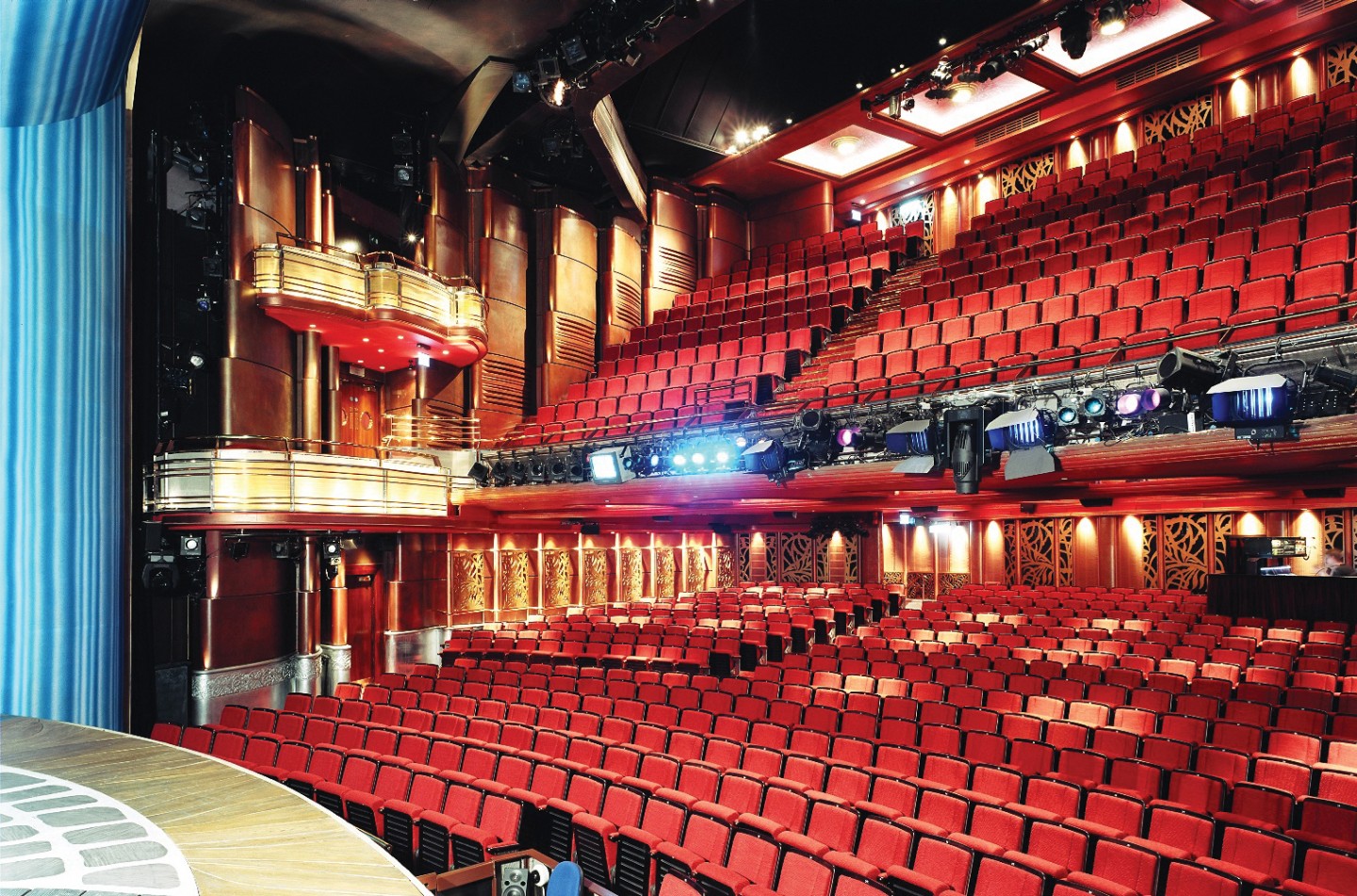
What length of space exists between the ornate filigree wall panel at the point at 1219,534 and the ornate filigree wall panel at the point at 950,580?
3.18 meters

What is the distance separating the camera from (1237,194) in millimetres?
8820

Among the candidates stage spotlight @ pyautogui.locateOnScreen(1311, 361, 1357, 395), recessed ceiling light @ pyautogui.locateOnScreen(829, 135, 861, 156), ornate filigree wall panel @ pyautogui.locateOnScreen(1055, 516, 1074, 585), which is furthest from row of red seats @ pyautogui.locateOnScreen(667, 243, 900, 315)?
stage spotlight @ pyautogui.locateOnScreen(1311, 361, 1357, 395)

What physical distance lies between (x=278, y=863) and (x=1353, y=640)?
7269mm

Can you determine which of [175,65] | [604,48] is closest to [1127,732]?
[604,48]

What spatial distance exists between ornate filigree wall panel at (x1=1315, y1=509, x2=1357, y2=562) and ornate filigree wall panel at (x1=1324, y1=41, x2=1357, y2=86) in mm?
4926

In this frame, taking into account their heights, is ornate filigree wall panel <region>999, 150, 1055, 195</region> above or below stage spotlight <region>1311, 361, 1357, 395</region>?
above

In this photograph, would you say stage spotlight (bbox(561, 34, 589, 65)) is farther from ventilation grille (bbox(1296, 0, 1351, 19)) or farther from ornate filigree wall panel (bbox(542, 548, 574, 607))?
ventilation grille (bbox(1296, 0, 1351, 19))

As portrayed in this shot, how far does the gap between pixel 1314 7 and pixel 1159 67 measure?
1.60 metres

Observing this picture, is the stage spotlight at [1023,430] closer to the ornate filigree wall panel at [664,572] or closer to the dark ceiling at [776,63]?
the dark ceiling at [776,63]

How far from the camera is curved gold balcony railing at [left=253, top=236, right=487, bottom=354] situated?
849 cm

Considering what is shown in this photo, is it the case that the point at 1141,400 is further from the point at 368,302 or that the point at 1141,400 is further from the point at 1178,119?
the point at 1178,119

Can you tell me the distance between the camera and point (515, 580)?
37.4 feet

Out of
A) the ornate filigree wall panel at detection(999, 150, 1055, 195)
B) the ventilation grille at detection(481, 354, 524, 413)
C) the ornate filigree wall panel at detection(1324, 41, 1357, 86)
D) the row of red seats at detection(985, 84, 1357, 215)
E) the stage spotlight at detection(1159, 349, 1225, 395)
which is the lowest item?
the stage spotlight at detection(1159, 349, 1225, 395)

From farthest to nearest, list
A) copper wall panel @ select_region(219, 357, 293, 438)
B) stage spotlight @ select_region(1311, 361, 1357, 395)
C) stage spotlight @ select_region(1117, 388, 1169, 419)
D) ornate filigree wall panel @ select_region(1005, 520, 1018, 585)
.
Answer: ornate filigree wall panel @ select_region(1005, 520, 1018, 585)
copper wall panel @ select_region(219, 357, 293, 438)
stage spotlight @ select_region(1117, 388, 1169, 419)
stage spotlight @ select_region(1311, 361, 1357, 395)
